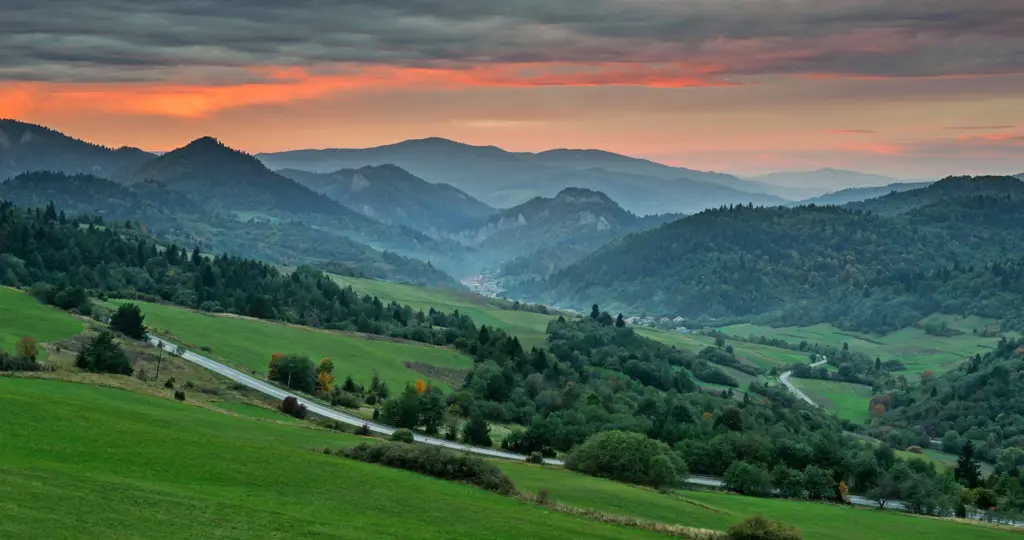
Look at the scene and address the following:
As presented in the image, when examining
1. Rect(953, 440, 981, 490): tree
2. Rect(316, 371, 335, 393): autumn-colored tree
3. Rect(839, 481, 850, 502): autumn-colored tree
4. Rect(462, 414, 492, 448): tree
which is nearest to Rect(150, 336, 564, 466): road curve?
Rect(462, 414, 492, 448): tree

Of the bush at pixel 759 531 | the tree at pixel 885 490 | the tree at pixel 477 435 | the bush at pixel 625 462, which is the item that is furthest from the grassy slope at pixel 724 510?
the tree at pixel 477 435

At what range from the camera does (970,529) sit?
3219 inches

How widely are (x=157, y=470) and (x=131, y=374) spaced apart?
167 ft

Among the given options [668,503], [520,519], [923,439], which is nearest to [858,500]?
[668,503]

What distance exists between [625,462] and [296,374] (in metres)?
50.4

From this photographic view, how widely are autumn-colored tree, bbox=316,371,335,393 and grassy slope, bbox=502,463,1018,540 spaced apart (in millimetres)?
47868

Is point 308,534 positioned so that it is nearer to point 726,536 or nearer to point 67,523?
point 67,523

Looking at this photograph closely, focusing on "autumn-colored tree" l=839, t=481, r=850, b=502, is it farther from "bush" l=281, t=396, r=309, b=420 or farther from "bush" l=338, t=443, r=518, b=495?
"bush" l=281, t=396, r=309, b=420

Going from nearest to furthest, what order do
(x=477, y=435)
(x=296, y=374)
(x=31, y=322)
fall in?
(x=477, y=435), (x=31, y=322), (x=296, y=374)

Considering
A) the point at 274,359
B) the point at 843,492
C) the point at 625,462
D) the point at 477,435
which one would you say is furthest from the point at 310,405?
the point at 843,492

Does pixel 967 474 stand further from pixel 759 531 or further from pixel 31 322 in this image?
pixel 31 322

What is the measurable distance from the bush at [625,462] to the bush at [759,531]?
2674cm

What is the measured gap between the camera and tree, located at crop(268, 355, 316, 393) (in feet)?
393

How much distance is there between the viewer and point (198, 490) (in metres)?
46.1
